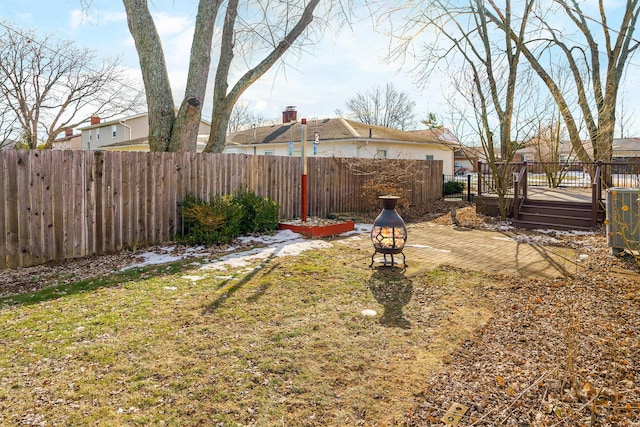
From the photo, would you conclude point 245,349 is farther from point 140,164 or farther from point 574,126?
point 574,126

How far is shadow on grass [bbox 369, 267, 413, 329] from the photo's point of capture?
412cm

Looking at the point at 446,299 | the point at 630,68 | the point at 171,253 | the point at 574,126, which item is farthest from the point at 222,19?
the point at 630,68

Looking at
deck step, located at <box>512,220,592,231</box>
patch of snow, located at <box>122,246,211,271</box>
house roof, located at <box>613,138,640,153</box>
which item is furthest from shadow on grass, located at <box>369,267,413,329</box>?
house roof, located at <box>613,138,640,153</box>

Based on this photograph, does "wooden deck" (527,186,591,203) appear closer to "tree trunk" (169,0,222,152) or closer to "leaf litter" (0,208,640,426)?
"leaf litter" (0,208,640,426)

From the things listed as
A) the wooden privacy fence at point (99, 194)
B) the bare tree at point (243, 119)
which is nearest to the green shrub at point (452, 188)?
the wooden privacy fence at point (99, 194)

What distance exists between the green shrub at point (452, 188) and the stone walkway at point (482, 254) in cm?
794

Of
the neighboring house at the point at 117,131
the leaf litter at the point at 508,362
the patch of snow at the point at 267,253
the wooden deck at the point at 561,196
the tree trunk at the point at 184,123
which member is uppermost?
the neighboring house at the point at 117,131

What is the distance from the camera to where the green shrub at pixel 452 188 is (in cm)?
1749

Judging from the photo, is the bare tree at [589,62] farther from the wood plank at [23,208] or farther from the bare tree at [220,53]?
the wood plank at [23,208]

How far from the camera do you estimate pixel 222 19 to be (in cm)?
998

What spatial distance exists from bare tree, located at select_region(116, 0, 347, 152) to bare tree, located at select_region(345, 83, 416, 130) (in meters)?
34.8

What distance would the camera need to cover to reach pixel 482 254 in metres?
7.24

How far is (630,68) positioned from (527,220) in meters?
10.0

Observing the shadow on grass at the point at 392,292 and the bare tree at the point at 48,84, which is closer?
the shadow on grass at the point at 392,292
